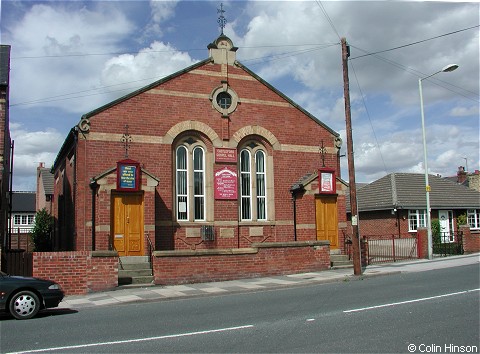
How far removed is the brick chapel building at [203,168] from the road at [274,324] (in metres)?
6.25

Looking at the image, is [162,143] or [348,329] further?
[162,143]

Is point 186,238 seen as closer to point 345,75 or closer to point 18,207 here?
point 345,75

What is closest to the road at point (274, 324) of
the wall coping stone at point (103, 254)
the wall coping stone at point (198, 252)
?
the wall coping stone at point (103, 254)

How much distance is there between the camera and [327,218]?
72.3ft

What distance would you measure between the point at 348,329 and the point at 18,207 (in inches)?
2234

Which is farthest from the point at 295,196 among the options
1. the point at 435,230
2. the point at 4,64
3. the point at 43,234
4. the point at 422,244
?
the point at 43,234

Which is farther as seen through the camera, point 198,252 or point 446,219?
point 446,219

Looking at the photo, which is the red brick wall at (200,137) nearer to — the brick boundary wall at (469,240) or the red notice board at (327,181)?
the red notice board at (327,181)

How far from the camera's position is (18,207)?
58.5 metres

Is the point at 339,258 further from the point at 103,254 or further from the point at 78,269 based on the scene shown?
the point at 78,269

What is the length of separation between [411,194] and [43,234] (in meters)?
21.8

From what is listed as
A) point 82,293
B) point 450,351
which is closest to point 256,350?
point 450,351

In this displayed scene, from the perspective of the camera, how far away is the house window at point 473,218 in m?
34.8

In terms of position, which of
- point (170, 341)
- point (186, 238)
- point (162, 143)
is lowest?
point (170, 341)
